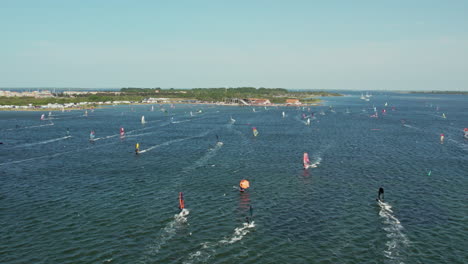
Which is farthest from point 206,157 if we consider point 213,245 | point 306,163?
point 213,245

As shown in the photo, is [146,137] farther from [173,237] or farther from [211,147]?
[173,237]

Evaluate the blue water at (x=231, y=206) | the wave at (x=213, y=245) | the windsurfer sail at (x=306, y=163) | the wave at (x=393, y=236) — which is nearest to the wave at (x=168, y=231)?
the blue water at (x=231, y=206)

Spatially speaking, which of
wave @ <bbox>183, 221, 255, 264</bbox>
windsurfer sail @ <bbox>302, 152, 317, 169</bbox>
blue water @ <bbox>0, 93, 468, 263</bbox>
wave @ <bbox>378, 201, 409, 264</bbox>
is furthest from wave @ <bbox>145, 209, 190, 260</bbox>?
windsurfer sail @ <bbox>302, 152, 317, 169</bbox>

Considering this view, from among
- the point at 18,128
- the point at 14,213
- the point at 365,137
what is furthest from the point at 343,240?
the point at 18,128

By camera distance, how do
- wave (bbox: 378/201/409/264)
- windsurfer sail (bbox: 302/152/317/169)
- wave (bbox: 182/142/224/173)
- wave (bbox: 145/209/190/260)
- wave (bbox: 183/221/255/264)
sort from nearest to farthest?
wave (bbox: 183/221/255/264)
wave (bbox: 378/201/409/264)
wave (bbox: 145/209/190/260)
windsurfer sail (bbox: 302/152/317/169)
wave (bbox: 182/142/224/173)

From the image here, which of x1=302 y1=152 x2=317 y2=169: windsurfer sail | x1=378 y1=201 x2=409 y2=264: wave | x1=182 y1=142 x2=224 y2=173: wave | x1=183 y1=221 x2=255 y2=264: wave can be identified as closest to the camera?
x1=183 y1=221 x2=255 y2=264: wave

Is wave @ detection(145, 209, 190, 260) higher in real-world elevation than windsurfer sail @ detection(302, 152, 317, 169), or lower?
lower

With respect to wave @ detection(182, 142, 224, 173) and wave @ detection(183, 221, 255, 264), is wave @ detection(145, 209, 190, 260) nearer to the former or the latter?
wave @ detection(183, 221, 255, 264)

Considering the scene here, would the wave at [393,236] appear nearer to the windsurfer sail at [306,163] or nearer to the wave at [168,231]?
the wave at [168,231]
